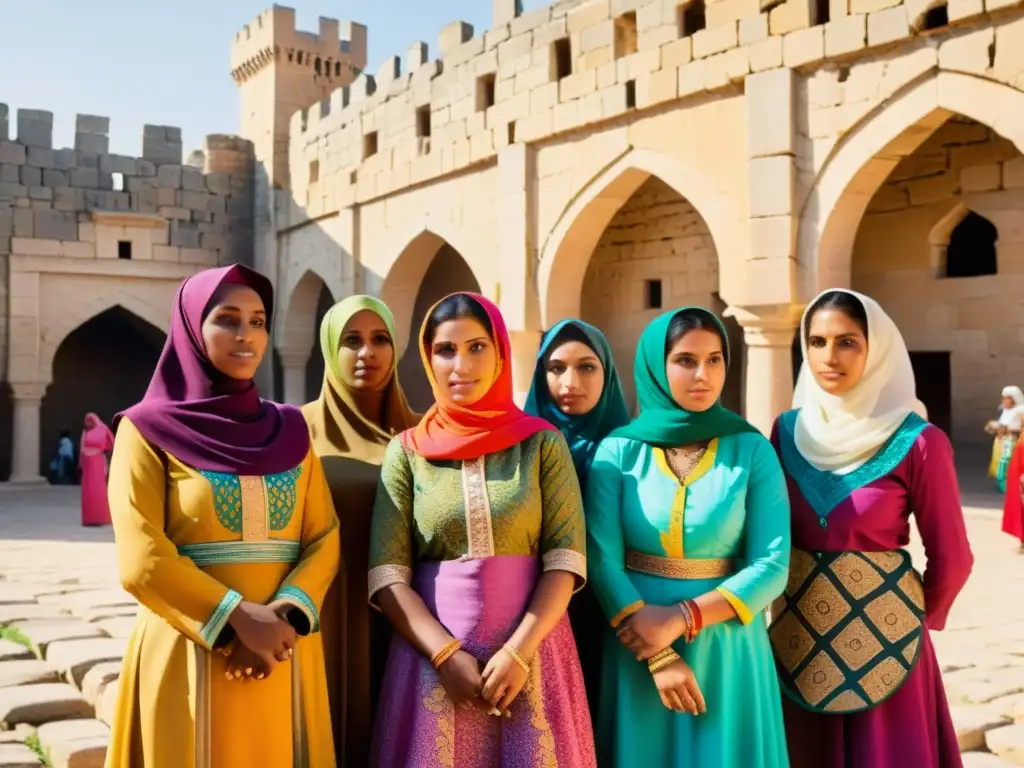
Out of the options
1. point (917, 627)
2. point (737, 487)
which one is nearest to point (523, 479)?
point (737, 487)

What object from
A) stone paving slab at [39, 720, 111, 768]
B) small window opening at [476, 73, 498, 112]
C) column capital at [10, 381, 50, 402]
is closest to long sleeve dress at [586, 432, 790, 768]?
stone paving slab at [39, 720, 111, 768]

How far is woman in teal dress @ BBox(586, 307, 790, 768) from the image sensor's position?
2439mm

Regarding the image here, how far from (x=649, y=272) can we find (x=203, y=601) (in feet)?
35.8

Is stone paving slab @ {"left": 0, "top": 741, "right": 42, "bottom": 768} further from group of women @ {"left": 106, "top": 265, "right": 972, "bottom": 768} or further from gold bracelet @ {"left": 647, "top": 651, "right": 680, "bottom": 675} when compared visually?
gold bracelet @ {"left": 647, "top": 651, "right": 680, "bottom": 675}

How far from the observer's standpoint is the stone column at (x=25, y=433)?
579 inches

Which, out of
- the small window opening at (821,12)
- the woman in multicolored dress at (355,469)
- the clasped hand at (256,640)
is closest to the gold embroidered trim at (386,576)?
the clasped hand at (256,640)

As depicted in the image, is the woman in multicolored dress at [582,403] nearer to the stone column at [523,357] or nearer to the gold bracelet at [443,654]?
the gold bracelet at [443,654]

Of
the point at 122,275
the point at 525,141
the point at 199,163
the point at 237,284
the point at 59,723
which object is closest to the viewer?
the point at 237,284

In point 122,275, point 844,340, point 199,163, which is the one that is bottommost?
point 844,340

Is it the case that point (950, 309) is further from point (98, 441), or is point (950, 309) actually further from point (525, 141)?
point (98, 441)

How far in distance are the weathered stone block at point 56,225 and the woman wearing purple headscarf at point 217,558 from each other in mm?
14063

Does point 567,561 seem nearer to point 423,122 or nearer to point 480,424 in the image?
point 480,424

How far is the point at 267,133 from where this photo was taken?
53.6ft

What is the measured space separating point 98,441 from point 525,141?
19.2 feet
